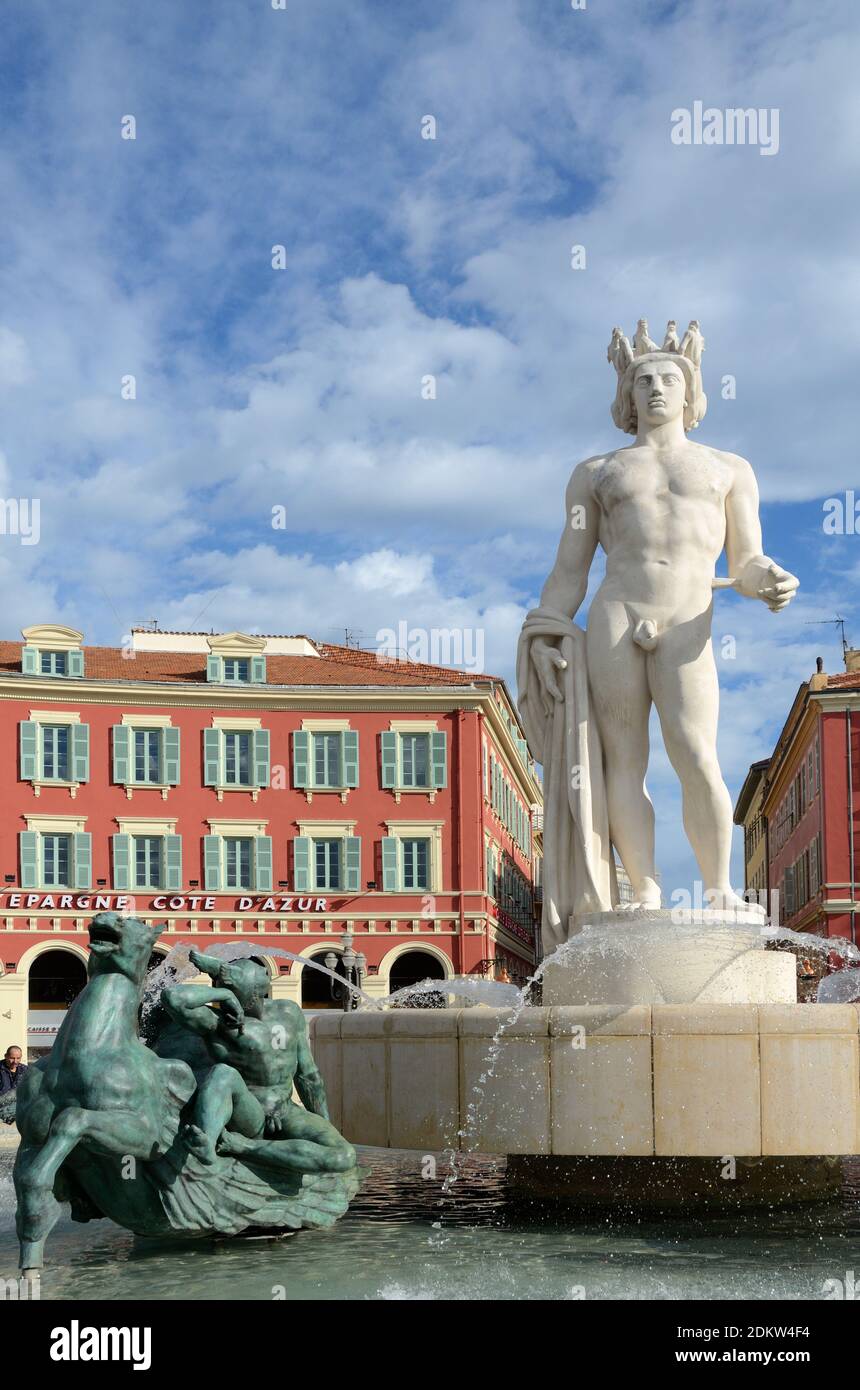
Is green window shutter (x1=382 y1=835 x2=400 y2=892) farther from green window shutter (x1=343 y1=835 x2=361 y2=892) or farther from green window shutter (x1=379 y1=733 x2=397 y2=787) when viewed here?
green window shutter (x1=379 y1=733 x2=397 y2=787)

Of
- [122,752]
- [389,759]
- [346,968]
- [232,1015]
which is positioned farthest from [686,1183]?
[122,752]

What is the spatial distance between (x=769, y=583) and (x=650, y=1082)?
2.92 metres

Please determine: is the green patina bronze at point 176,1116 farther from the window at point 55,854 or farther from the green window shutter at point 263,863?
the green window shutter at point 263,863

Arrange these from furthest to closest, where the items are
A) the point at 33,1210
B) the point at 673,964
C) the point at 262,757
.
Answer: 1. the point at 262,757
2. the point at 673,964
3. the point at 33,1210

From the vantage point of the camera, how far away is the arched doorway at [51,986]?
131ft

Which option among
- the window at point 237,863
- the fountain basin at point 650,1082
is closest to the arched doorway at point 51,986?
the window at point 237,863

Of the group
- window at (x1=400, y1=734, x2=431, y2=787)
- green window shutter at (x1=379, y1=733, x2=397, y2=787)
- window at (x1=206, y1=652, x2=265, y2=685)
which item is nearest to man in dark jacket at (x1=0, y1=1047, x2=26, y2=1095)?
green window shutter at (x1=379, y1=733, x2=397, y2=787)

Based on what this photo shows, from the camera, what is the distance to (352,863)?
42125 millimetres

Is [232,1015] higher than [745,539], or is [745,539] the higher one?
[745,539]

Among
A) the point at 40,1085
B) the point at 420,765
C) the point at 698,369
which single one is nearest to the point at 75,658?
the point at 420,765

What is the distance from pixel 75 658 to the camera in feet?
139

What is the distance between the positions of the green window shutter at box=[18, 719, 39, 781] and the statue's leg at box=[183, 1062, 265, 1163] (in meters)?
37.0

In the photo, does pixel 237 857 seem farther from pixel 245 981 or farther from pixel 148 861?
pixel 245 981

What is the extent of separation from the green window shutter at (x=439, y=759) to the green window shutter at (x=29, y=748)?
1124 cm
